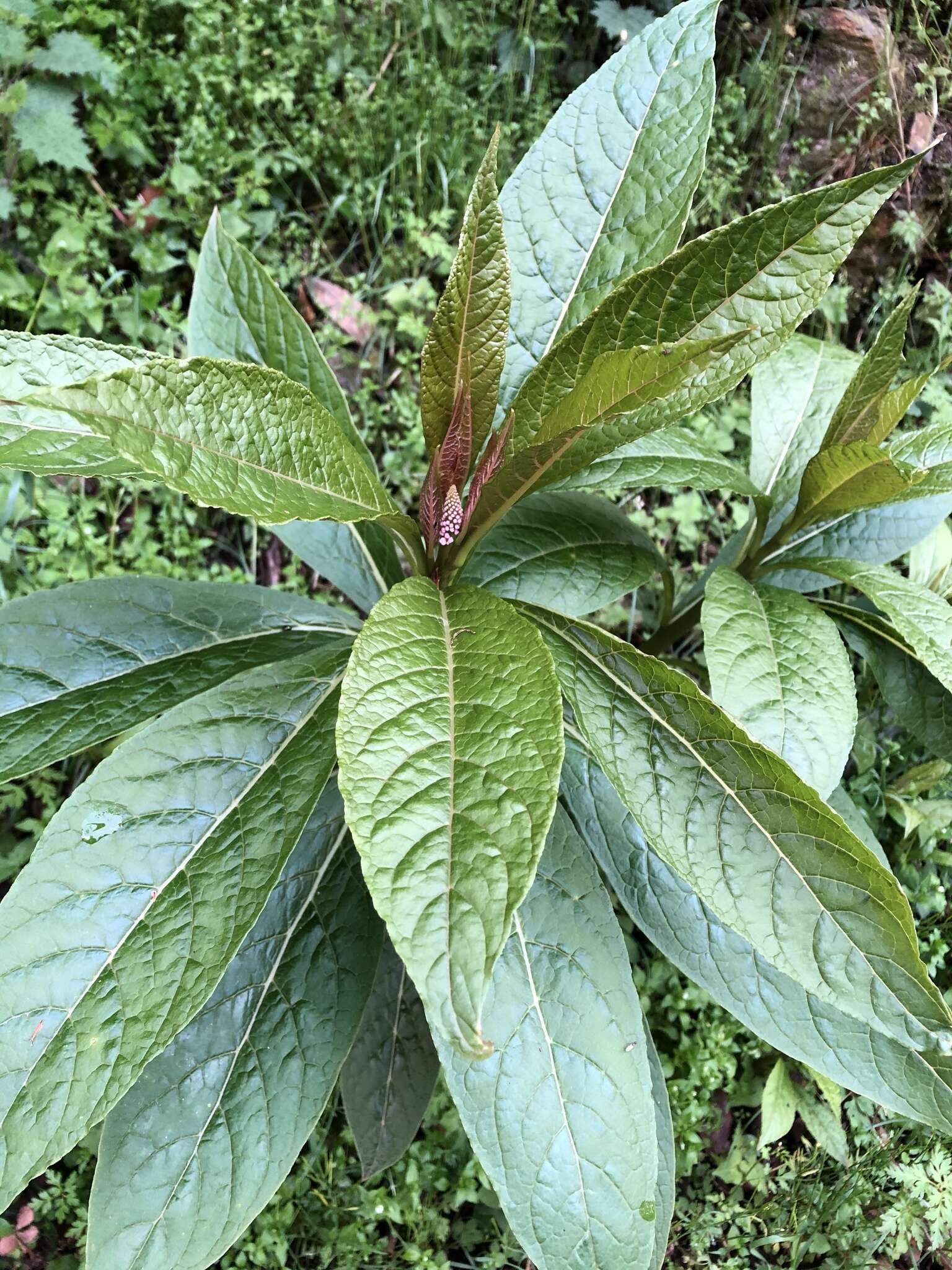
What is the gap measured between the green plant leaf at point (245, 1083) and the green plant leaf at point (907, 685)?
95 cm

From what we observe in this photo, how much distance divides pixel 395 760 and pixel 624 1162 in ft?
2.50

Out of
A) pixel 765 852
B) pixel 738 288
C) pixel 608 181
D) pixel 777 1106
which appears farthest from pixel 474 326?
pixel 777 1106

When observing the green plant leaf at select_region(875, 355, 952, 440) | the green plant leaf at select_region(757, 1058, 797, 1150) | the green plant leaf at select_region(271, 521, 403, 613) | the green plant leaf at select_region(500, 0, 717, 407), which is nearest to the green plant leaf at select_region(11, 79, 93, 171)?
the green plant leaf at select_region(271, 521, 403, 613)

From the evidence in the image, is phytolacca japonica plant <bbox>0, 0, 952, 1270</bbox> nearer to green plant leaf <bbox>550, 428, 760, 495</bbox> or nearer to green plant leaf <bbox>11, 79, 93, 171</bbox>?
green plant leaf <bbox>550, 428, 760, 495</bbox>

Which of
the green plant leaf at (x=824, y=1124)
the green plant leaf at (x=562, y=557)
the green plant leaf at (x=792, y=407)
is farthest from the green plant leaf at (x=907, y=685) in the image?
the green plant leaf at (x=824, y=1124)

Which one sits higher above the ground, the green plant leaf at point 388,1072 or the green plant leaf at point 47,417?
the green plant leaf at point 47,417

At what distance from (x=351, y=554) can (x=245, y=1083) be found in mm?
876

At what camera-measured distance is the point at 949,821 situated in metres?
1.95

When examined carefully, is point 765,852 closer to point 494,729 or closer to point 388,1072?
point 494,729

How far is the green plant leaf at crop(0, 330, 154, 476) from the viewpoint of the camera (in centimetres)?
85

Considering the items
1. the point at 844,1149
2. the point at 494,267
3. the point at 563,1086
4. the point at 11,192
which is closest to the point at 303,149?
the point at 11,192

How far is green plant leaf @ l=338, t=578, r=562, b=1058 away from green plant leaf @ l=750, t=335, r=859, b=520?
2.65ft

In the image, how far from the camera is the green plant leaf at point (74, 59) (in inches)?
102

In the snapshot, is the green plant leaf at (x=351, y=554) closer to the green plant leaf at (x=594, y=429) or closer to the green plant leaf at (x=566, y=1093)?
the green plant leaf at (x=594, y=429)
